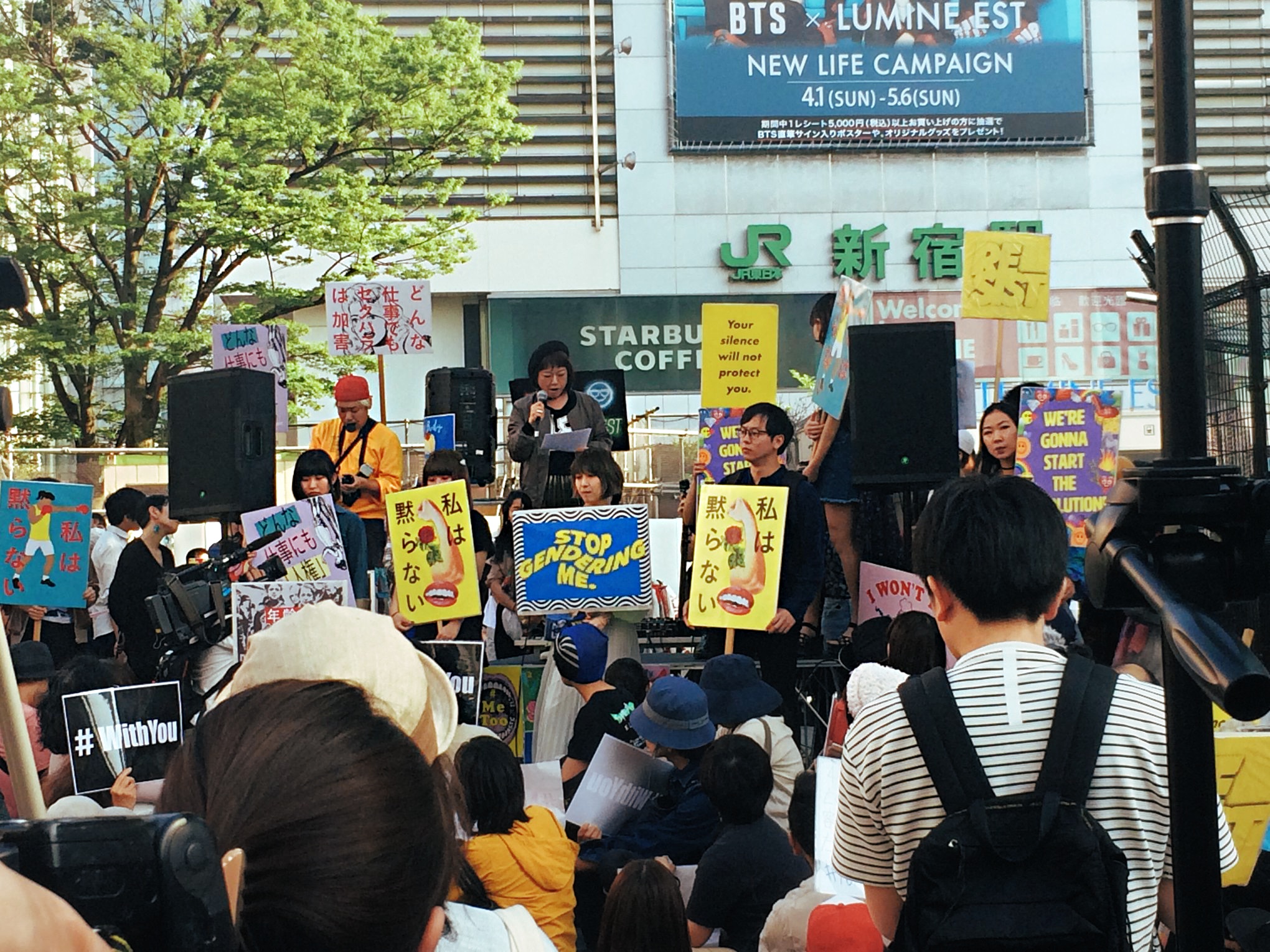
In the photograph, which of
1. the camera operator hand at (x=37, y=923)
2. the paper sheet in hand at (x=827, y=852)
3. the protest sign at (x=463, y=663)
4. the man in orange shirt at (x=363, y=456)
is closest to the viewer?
the camera operator hand at (x=37, y=923)

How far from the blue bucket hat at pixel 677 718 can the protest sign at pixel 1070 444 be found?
2450 millimetres

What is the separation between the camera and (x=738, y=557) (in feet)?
21.1

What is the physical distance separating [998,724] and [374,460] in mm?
6550

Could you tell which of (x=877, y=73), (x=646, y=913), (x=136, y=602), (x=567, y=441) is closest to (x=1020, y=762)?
(x=646, y=913)

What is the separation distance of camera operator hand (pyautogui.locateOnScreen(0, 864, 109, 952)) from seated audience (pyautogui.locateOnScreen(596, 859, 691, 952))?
9.51ft

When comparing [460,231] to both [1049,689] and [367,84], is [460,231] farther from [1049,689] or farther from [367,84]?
[1049,689]

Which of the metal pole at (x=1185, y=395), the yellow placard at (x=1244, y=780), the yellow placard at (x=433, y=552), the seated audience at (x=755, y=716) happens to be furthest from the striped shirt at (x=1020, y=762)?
the yellow placard at (x=433, y=552)

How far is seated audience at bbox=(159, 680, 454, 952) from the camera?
1145mm

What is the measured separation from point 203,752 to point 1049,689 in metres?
1.22

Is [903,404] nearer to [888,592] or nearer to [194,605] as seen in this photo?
[888,592]

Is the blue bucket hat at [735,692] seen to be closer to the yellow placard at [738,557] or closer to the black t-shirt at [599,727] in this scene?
the black t-shirt at [599,727]

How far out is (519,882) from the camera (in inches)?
154

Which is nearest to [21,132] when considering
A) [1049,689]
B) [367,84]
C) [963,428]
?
[367,84]

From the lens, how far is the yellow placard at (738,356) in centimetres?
799
